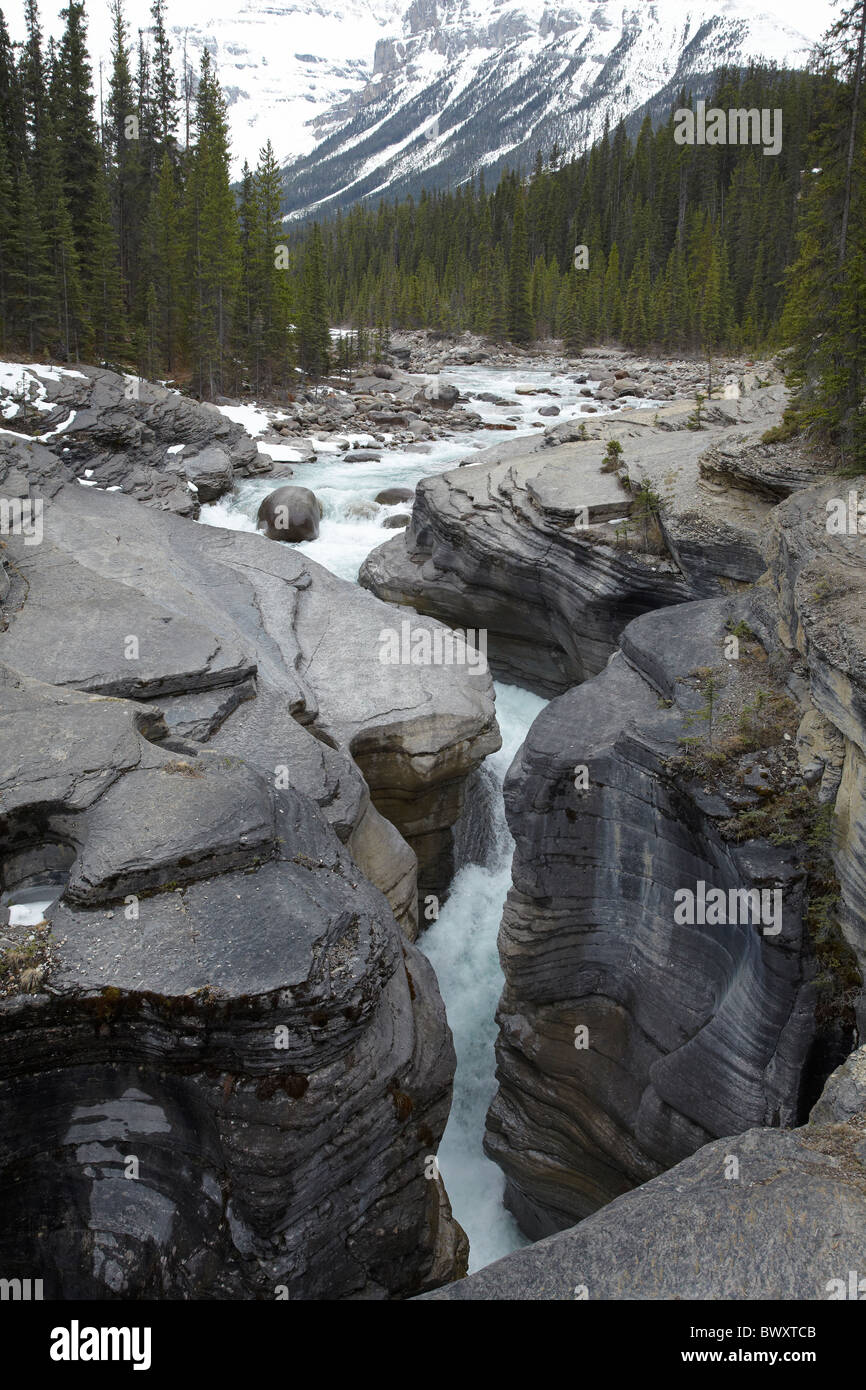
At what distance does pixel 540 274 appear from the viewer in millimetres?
90688

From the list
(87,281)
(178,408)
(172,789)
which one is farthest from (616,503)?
(87,281)

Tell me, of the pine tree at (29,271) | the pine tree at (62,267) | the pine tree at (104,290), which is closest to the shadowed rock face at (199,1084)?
the pine tree at (29,271)

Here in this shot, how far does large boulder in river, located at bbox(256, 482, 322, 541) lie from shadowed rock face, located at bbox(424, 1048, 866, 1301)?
20342 millimetres

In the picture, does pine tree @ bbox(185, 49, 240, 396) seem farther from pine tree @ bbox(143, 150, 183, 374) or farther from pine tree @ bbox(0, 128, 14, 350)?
pine tree @ bbox(0, 128, 14, 350)

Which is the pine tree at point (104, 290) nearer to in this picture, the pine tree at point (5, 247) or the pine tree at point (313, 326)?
the pine tree at point (5, 247)

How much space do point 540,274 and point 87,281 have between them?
201 ft

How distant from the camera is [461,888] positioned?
15789 millimetres

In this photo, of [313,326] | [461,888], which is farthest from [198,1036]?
[313,326]

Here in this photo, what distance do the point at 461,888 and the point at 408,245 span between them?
387 feet

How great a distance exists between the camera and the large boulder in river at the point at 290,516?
79.0 feet

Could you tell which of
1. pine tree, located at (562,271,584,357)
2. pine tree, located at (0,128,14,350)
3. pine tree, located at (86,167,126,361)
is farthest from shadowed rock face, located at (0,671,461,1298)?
pine tree, located at (562,271,584,357)

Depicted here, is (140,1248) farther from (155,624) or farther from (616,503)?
(616,503)

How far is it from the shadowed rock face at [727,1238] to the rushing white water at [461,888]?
24.0ft

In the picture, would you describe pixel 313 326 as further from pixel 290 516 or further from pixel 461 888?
pixel 461 888
